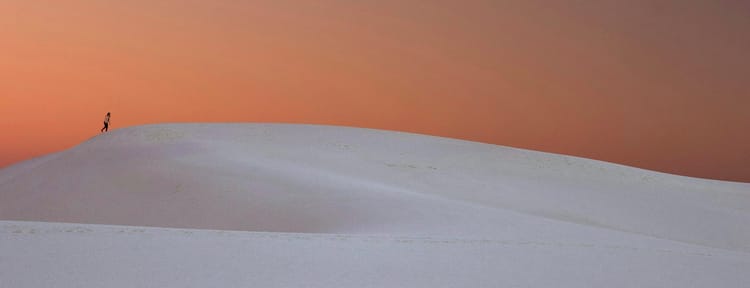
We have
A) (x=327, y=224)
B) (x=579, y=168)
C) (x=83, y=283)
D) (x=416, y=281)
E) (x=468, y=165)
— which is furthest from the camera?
(x=579, y=168)

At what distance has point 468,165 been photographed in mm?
Result: 23062

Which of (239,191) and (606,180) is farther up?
(606,180)

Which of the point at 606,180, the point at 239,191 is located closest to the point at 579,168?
the point at 606,180

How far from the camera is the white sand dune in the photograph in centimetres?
757

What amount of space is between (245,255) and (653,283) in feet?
14.3

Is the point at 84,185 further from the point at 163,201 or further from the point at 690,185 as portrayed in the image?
the point at 690,185

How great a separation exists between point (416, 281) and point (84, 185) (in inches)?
504

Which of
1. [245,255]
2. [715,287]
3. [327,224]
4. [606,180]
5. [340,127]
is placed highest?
[340,127]

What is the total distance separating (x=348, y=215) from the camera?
13398mm

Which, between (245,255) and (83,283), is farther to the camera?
(245,255)

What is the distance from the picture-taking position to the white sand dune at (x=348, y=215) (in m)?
7.57

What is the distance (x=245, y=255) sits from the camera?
793 cm

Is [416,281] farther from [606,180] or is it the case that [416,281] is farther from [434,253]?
[606,180]

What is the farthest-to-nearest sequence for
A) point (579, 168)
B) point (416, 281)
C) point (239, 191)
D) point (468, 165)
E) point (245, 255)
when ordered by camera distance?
point (579, 168), point (468, 165), point (239, 191), point (245, 255), point (416, 281)
